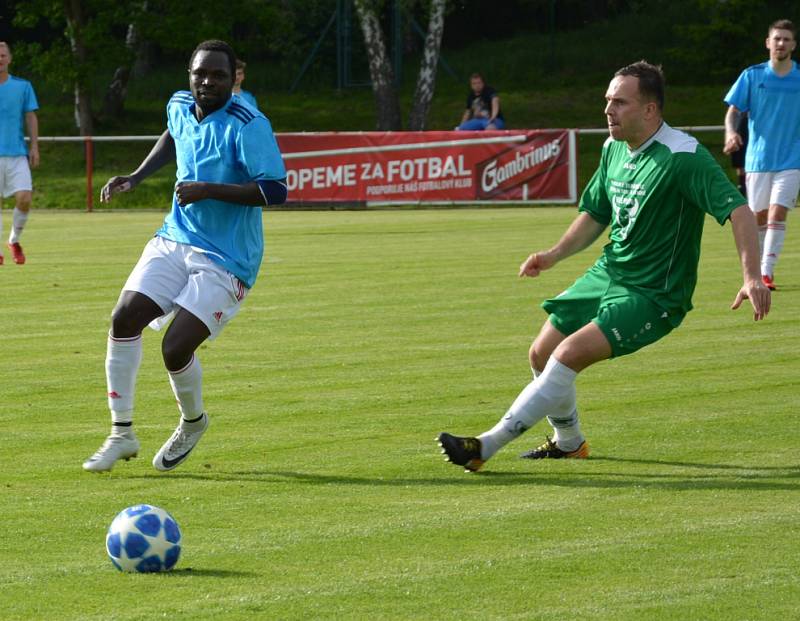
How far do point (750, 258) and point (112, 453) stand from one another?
3.01 m

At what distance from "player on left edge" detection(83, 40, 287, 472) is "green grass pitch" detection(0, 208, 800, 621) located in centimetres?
29

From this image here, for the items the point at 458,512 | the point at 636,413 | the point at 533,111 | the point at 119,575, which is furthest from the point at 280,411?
the point at 533,111

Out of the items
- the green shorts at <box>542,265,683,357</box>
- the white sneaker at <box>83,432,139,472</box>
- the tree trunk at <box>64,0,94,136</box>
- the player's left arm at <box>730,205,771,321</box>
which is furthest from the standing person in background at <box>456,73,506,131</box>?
the player's left arm at <box>730,205,771,321</box>

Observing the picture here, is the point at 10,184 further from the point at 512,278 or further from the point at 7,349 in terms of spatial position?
the point at 7,349

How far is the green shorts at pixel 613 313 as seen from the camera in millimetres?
6949

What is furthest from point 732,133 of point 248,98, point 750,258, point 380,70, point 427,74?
point 380,70

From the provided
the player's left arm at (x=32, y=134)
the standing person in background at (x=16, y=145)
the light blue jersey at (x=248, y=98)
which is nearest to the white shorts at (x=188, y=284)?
the light blue jersey at (x=248, y=98)

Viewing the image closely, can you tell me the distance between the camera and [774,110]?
14602 millimetres

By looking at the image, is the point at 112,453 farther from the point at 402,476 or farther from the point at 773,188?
the point at 773,188

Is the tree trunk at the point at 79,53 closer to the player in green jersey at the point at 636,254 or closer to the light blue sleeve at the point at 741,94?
the light blue sleeve at the point at 741,94

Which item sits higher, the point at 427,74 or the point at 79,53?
the point at 79,53

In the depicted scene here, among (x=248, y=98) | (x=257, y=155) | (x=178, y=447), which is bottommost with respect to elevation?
(x=178, y=447)

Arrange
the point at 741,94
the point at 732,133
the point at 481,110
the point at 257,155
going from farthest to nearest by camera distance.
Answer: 1. the point at 481,110
2. the point at 741,94
3. the point at 732,133
4. the point at 257,155

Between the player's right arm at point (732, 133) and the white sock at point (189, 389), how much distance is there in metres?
7.54
